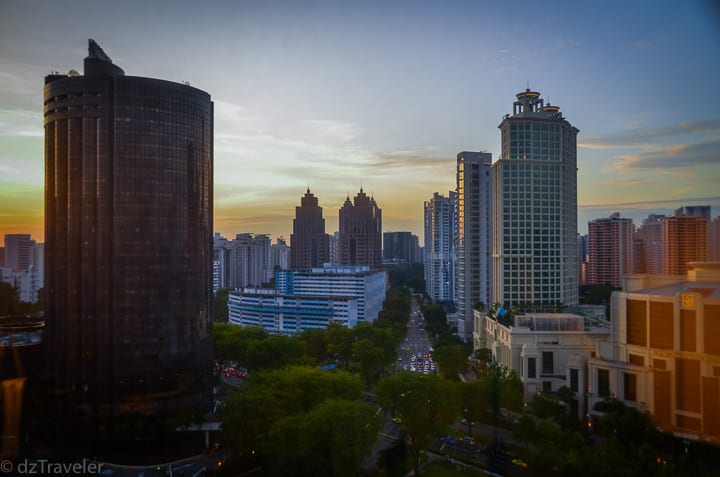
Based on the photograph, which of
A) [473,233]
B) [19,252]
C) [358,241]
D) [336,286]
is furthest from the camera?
[358,241]

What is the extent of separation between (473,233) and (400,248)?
38.3 metres

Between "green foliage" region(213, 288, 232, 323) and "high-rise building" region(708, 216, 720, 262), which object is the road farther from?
"green foliage" region(213, 288, 232, 323)

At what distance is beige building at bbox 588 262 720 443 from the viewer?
6.08 meters

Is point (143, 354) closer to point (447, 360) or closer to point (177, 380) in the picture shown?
point (177, 380)

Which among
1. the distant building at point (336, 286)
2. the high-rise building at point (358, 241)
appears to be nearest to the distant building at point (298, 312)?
the distant building at point (336, 286)

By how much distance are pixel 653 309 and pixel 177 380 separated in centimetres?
822

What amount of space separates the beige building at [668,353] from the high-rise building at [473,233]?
A: 8.00m

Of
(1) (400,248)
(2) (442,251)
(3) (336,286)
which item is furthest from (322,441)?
(1) (400,248)

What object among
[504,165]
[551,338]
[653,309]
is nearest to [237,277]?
[504,165]

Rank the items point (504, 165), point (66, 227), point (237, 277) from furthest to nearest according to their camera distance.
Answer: point (237, 277) < point (504, 165) < point (66, 227)

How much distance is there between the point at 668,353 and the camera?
6.99 metres

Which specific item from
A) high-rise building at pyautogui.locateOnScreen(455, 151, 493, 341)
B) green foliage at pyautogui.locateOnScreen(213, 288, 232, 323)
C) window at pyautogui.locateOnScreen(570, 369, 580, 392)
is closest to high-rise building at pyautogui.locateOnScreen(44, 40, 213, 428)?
window at pyautogui.locateOnScreen(570, 369, 580, 392)

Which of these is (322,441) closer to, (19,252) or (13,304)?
(19,252)

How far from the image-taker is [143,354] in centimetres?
912
